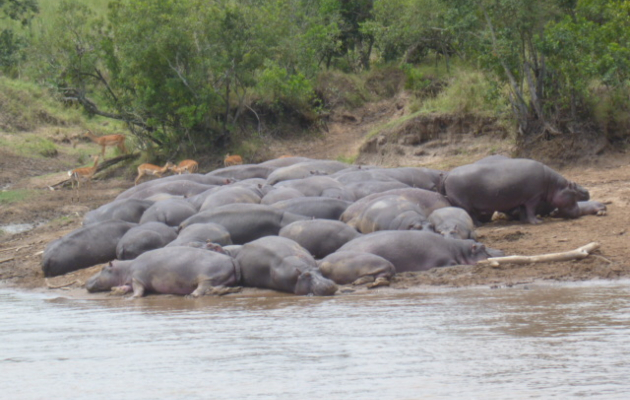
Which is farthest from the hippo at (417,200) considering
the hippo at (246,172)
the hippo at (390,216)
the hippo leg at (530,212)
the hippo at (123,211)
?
the hippo at (246,172)

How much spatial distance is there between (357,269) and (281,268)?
759 millimetres

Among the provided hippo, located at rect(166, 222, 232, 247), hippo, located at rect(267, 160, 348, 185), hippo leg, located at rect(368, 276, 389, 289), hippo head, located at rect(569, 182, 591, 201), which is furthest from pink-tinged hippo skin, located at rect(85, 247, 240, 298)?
hippo, located at rect(267, 160, 348, 185)

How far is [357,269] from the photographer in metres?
8.73

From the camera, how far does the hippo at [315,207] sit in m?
11.1

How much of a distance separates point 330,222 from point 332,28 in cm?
1776

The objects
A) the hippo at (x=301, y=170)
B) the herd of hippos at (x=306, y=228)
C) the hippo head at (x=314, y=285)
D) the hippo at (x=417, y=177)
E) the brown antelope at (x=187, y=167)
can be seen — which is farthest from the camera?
the brown antelope at (x=187, y=167)

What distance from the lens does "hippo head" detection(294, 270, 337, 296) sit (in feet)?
27.2

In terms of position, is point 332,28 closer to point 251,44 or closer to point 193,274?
point 251,44

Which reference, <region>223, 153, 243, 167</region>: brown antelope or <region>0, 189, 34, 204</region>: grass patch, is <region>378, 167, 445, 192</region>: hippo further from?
Result: <region>0, 189, 34, 204</region>: grass patch

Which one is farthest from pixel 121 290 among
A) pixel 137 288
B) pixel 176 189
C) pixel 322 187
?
pixel 176 189

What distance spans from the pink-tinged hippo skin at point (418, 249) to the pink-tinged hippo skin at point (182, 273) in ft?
4.19

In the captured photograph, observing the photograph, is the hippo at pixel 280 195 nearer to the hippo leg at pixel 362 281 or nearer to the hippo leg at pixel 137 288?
the hippo leg at pixel 137 288

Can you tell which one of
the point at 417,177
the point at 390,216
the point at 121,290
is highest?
the point at 390,216

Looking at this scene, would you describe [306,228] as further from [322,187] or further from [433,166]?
[433,166]
